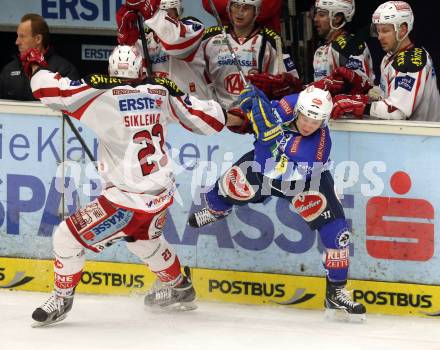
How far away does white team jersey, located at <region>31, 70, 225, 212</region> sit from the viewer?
7.02m

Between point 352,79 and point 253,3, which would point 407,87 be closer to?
point 352,79

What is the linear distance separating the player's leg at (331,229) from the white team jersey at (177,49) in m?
1.22

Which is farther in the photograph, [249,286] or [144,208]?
[249,286]

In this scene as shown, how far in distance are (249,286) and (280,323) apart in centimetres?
40

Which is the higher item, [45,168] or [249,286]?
[45,168]

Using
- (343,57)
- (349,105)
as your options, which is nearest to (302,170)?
(349,105)

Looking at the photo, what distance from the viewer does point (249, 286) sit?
7.76 metres

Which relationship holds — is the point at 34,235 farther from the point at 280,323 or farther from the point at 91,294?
the point at 280,323

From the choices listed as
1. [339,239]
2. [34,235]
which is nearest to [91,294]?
[34,235]

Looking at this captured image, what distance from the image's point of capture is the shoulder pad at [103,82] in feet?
23.0

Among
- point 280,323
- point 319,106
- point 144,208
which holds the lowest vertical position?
point 280,323

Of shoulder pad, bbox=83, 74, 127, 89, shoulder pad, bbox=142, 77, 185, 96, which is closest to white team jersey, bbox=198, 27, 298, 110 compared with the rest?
shoulder pad, bbox=142, 77, 185, 96

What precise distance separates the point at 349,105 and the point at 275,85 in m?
0.43

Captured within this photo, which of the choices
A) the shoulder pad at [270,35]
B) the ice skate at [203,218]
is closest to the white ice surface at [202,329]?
the ice skate at [203,218]
